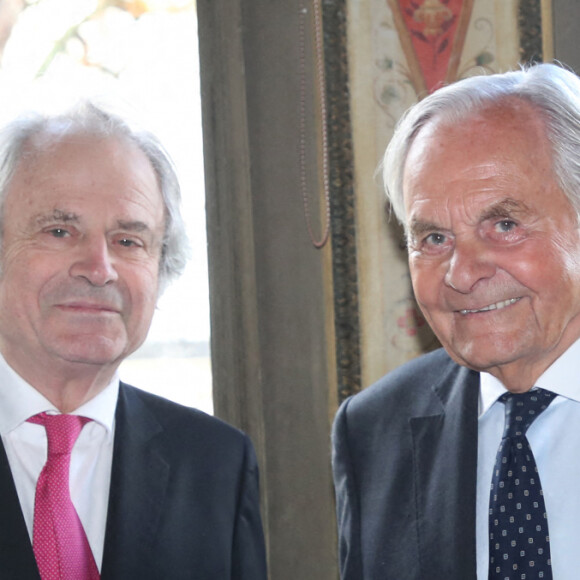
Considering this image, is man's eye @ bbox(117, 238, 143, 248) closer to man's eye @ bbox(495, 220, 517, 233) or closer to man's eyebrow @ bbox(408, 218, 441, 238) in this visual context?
man's eyebrow @ bbox(408, 218, 441, 238)

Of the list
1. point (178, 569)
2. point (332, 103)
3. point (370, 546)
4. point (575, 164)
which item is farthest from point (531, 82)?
point (178, 569)

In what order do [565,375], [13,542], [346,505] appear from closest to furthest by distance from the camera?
[13,542] < [565,375] < [346,505]

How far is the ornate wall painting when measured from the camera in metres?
2.91

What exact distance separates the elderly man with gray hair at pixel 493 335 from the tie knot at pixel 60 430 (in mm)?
692

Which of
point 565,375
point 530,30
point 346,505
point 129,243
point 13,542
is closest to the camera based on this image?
point 13,542

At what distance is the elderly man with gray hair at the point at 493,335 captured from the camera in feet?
6.75

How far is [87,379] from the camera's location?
2.21 m

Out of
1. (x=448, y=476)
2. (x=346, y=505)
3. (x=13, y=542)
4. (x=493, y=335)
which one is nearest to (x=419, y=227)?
(x=493, y=335)

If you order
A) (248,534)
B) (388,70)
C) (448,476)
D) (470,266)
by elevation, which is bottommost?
(248,534)

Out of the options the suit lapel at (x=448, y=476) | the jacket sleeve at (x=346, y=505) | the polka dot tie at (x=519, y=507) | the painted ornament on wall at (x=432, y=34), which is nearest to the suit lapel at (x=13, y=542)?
the jacket sleeve at (x=346, y=505)

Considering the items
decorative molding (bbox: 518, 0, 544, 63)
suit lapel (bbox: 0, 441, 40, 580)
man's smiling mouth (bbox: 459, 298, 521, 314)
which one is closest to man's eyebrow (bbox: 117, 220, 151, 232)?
suit lapel (bbox: 0, 441, 40, 580)

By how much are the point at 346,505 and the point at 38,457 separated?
28.8 inches

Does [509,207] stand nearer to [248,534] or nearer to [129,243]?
[129,243]

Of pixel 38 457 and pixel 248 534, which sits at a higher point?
pixel 38 457
